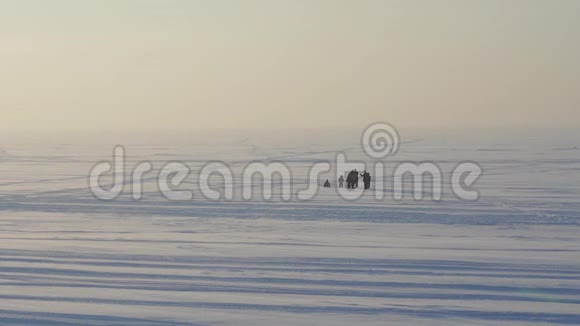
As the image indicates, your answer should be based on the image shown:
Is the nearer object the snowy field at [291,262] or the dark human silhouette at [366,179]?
the snowy field at [291,262]

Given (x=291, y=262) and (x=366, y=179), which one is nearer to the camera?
(x=291, y=262)

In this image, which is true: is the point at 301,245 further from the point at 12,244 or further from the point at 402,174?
the point at 402,174

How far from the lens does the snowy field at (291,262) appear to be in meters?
6.87

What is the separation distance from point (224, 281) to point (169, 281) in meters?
0.53

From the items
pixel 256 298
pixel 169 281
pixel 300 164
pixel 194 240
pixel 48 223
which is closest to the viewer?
pixel 256 298

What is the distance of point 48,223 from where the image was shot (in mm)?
12812

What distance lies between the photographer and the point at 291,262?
360 inches

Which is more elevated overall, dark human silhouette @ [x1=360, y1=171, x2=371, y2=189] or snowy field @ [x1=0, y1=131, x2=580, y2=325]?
dark human silhouette @ [x1=360, y1=171, x2=371, y2=189]

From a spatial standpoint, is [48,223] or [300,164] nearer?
[48,223]

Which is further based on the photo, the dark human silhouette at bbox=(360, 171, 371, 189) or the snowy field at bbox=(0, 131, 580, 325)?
the dark human silhouette at bbox=(360, 171, 371, 189)

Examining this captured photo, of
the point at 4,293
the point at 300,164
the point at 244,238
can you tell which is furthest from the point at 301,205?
the point at 300,164

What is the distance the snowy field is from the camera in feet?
22.5

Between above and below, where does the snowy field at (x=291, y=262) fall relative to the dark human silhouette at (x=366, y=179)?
below

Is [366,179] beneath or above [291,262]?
above
